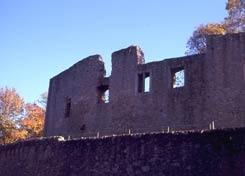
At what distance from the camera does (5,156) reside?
1742cm

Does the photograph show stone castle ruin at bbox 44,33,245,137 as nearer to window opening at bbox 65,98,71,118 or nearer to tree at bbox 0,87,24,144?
window opening at bbox 65,98,71,118

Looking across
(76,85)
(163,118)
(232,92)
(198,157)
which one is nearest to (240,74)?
(232,92)

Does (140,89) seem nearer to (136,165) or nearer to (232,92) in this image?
(232,92)

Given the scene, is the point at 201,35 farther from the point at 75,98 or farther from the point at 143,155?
the point at 143,155

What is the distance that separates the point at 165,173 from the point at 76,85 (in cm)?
1447

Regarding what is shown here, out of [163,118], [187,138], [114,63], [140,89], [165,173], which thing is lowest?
[165,173]

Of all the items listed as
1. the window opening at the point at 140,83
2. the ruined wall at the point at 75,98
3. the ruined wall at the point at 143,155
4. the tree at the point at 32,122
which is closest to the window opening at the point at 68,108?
the ruined wall at the point at 75,98

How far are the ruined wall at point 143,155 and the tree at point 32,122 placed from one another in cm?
2112

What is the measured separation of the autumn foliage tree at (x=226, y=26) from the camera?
2869 centimetres

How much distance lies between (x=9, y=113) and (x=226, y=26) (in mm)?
19247

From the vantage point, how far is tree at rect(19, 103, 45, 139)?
36.8 meters

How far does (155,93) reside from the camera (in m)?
20.8

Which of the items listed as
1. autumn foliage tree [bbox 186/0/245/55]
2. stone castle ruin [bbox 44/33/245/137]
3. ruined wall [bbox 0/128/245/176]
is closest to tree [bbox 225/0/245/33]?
autumn foliage tree [bbox 186/0/245/55]

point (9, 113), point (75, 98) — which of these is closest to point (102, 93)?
point (75, 98)
